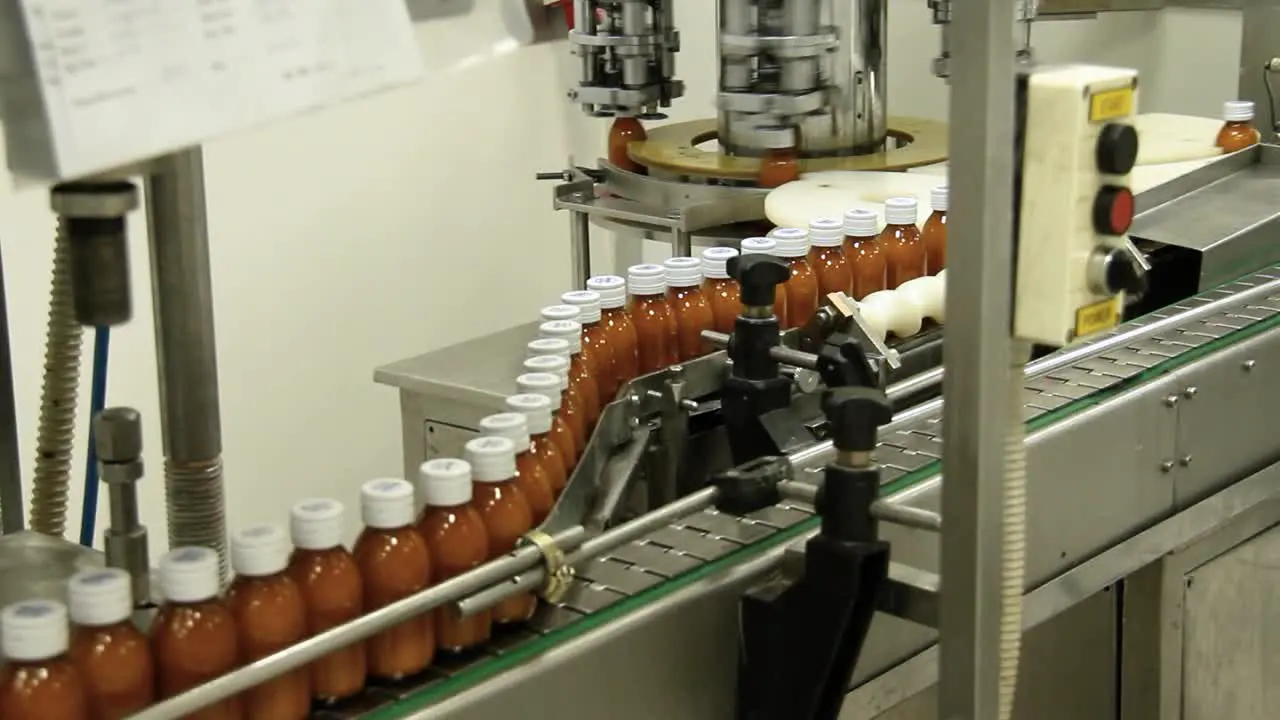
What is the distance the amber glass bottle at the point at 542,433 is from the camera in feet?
3.66

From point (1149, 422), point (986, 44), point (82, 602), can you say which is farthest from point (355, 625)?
point (1149, 422)

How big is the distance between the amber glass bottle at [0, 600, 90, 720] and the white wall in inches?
63.2

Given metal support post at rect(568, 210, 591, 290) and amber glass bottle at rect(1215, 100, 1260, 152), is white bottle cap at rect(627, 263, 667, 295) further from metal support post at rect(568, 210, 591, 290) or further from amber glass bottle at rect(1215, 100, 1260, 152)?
amber glass bottle at rect(1215, 100, 1260, 152)

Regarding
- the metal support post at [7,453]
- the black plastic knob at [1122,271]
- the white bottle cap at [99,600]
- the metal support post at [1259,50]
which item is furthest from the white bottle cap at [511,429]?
the metal support post at [1259,50]

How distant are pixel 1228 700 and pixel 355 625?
1.24 meters

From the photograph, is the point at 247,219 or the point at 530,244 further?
the point at 530,244

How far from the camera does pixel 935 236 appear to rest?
1608mm

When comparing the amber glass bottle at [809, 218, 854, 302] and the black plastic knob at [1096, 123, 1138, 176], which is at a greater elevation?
the black plastic knob at [1096, 123, 1138, 176]

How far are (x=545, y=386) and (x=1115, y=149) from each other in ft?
1.54

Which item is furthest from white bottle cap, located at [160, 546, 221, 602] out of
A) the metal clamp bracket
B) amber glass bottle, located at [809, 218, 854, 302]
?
amber glass bottle, located at [809, 218, 854, 302]

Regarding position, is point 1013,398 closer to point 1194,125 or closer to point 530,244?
point 1194,125

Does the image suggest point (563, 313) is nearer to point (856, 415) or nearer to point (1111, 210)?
point (856, 415)

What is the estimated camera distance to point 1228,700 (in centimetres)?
172

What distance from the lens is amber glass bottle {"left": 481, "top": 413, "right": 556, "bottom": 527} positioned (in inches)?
41.9
